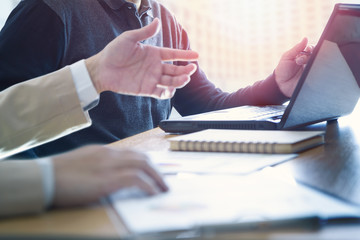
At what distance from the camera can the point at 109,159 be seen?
0.42 m

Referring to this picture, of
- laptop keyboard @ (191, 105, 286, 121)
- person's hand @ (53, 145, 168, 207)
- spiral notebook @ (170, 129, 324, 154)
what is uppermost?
person's hand @ (53, 145, 168, 207)

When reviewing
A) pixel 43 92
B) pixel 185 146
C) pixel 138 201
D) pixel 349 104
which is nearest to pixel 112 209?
A: pixel 138 201

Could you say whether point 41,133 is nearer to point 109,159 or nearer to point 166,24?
point 109,159

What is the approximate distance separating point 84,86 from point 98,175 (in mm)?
444

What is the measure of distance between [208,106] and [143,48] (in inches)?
27.5

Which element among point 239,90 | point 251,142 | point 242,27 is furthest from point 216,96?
point 242,27

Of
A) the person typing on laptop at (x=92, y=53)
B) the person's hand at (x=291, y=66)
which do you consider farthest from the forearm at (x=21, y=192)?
the person's hand at (x=291, y=66)

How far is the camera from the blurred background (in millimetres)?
13545

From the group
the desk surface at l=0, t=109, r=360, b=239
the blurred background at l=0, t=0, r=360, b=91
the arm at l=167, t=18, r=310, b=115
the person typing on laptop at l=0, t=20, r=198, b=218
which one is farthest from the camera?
the blurred background at l=0, t=0, r=360, b=91

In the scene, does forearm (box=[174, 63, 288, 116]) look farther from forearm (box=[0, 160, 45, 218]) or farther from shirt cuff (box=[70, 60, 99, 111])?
forearm (box=[0, 160, 45, 218])

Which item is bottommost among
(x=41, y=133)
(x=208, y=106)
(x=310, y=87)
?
(x=208, y=106)

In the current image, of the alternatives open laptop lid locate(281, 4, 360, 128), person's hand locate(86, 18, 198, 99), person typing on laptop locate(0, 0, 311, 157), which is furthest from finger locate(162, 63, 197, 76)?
person typing on laptop locate(0, 0, 311, 157)

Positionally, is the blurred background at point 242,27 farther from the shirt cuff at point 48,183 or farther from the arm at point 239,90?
the shirt cuff at point 48,183

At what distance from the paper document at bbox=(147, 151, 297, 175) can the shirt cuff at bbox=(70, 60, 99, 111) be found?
0.66ft
